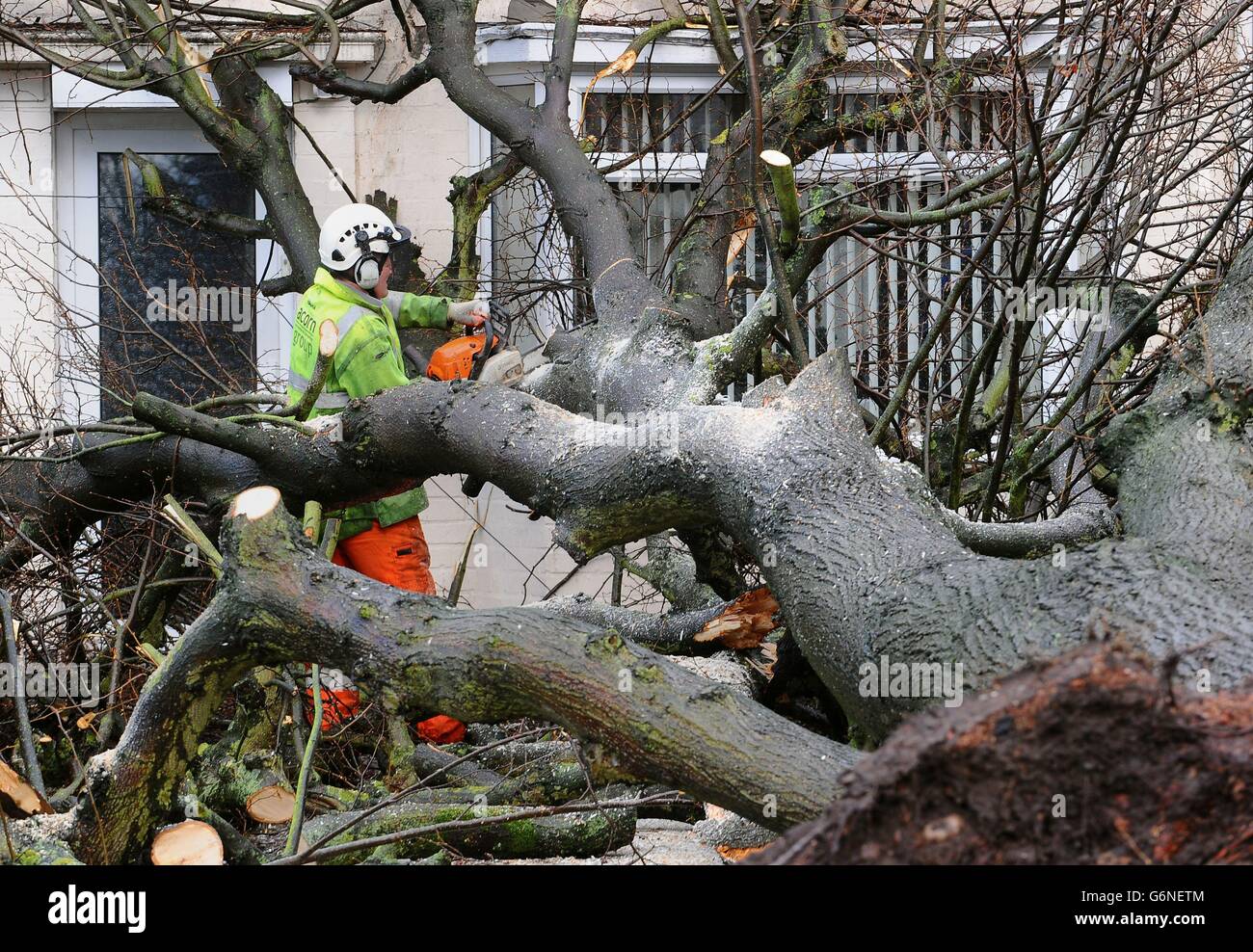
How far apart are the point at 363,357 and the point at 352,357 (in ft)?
0.16

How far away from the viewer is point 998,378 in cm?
564

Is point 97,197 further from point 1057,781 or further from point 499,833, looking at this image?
point 1057,781

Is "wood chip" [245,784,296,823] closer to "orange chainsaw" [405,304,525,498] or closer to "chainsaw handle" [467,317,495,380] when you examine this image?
"orange chainsaw" [405,304,525,498]

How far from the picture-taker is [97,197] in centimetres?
809

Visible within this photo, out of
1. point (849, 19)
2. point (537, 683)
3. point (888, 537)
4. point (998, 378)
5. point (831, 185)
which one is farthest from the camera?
point (849, 19)

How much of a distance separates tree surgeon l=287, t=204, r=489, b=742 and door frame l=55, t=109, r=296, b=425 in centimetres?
236

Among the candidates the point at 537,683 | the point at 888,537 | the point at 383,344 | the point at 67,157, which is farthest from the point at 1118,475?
the point at 67,157

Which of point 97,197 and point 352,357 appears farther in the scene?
point 97,197

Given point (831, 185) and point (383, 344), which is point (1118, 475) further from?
point (383, 344)

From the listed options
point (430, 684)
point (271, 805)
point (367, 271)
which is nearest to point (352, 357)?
point (367, 271)

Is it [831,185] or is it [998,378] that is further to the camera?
[998,378]

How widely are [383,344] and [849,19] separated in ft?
8.51

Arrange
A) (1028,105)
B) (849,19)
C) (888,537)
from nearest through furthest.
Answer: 1. (888,537)
2. (1028,105)
3. (849,19)
